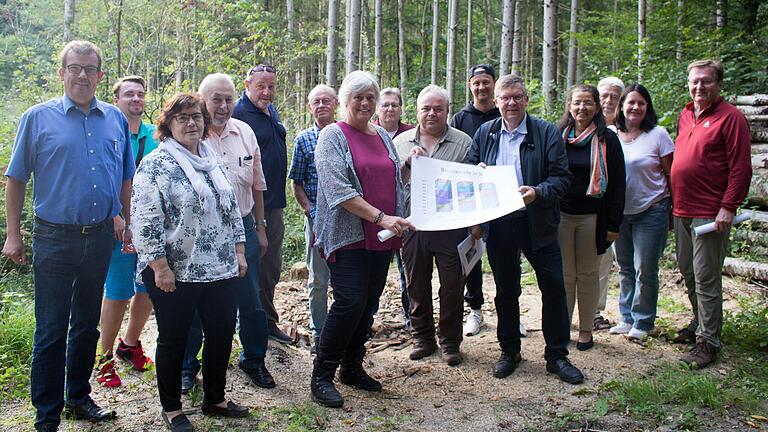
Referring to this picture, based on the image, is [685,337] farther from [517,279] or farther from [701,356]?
[517,279]

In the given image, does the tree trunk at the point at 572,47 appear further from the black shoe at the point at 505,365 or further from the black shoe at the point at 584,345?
the black shoe at the point at 505,365

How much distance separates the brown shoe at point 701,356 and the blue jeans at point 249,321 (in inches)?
134

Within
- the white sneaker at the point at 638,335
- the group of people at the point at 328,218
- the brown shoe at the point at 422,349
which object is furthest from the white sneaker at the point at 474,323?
the white sneaker at the point at 638,335

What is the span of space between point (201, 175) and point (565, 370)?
305 centimetres

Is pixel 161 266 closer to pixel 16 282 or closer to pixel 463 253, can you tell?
pixel 463 253

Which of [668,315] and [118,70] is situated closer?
[668,315]

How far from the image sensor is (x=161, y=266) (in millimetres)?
3230

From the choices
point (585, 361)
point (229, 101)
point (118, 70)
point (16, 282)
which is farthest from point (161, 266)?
point (118, 70)

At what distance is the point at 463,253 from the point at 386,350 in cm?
139

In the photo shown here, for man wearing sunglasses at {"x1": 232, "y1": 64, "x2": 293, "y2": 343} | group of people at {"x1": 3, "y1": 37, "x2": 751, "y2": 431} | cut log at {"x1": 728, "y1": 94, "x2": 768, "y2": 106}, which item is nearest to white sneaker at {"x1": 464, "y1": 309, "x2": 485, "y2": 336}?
group of people at {"x1": 3, "y1": 37, "x2": 751, "y2": 431}

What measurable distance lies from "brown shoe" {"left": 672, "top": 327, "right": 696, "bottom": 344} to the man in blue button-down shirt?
4756 millimetres

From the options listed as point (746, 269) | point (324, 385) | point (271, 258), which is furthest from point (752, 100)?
point (324, 385)

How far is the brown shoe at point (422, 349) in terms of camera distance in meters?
5.07

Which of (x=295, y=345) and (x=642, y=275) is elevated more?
(x=642, y=275)
